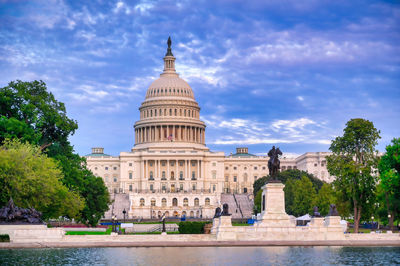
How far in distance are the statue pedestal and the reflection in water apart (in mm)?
6081

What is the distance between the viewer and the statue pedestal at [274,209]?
53781mm

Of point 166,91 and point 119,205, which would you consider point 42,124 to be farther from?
point 166,91

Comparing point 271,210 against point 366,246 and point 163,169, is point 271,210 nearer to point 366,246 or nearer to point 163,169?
point 366,246

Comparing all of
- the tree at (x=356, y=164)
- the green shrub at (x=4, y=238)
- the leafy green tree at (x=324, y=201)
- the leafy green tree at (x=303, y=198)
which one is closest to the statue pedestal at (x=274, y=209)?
the tree at (x=356, y=164)

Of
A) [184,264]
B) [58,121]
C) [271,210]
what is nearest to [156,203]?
[58,121]

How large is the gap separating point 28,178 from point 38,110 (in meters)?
13.1

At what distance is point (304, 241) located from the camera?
2031 inches

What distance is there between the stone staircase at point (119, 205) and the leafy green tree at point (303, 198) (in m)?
40.3

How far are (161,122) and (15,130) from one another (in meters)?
117

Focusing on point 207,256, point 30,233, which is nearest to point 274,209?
point 207,256

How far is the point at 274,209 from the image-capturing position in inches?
2140

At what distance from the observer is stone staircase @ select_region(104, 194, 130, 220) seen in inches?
5148

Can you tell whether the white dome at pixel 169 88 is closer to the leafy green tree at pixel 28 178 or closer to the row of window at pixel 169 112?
the row of window at pixel 169 112

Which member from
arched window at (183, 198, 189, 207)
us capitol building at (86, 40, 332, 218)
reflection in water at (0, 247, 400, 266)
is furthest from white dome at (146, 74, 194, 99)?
reflection in water at (0, 247, 400, 266)
